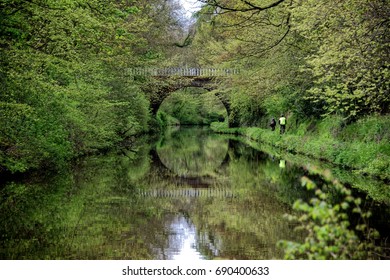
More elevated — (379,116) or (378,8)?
(378,8)

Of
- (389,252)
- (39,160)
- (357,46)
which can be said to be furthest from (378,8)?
(39,160)

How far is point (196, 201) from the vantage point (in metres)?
12.5

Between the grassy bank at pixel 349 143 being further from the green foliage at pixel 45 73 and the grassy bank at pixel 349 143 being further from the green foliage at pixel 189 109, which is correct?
the green foliage at pixel 189 109

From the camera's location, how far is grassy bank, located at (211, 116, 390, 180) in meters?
15.2

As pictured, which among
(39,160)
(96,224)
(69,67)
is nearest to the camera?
(96,224)

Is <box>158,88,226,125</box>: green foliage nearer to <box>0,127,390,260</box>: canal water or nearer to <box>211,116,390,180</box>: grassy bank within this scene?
<box>211,116,390,180</box>: grassy bank

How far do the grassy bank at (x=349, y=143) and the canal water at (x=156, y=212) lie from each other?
0.67 metres

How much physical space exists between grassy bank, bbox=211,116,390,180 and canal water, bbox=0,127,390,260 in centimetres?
67

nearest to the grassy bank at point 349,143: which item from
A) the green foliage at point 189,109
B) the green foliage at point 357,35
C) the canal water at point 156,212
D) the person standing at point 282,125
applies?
the canal water at point 156,212

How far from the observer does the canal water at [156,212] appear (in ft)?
26.0

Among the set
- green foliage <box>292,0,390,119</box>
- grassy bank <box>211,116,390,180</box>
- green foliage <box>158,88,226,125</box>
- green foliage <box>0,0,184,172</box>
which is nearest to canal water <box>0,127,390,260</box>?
grassy bank <box>211,116,390,180</box>

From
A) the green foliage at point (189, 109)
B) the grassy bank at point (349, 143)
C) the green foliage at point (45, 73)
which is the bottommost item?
the green foliage at point (189, 109)
